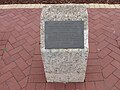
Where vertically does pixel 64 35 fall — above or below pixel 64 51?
above

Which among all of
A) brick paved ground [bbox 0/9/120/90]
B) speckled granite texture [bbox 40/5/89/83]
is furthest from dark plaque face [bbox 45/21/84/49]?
brick paved ground [bbox 0/9/120/90]

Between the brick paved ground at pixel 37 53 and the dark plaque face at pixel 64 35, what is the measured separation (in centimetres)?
71

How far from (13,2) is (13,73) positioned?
116 inches

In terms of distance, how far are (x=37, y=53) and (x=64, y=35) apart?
1.08m

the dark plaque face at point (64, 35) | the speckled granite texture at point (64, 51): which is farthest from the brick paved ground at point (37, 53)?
the dark plaque face at point (64, 35)

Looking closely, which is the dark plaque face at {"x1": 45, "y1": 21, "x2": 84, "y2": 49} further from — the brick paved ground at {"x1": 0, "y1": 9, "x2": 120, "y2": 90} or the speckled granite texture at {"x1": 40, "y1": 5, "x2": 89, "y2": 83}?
the brick paved ground at {"x1": 0, "y1": 9, "x2": 120, "y2": 90}

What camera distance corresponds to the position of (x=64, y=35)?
2.42 meters

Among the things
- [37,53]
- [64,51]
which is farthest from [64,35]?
[37,53]

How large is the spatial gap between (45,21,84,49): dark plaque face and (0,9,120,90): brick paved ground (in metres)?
0.71

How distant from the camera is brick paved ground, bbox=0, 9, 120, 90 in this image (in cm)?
277

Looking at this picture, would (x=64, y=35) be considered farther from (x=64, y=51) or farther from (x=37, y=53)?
(x=37, y=53)

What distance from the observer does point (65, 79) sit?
2742mm

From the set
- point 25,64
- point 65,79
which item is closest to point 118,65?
point 65,79

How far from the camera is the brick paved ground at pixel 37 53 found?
2.77 m
